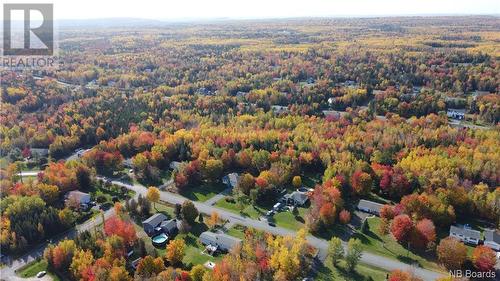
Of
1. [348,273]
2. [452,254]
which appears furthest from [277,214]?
[452,254]

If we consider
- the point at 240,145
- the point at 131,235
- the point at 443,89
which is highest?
the point at 443,89

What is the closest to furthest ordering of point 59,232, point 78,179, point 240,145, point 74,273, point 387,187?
point 74,273 < point 59,232 < point 387,187 < point 78,179 < point 240,145

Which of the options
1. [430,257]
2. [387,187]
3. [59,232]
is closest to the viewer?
[430,257]

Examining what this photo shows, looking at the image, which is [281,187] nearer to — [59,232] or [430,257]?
[430,257]

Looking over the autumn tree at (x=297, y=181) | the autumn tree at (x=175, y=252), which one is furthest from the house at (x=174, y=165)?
the autumn tree at (x=175, y=252)

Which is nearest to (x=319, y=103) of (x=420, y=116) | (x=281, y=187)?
(x=420, y=116)

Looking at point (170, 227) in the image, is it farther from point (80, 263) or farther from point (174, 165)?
point (174, 165)
